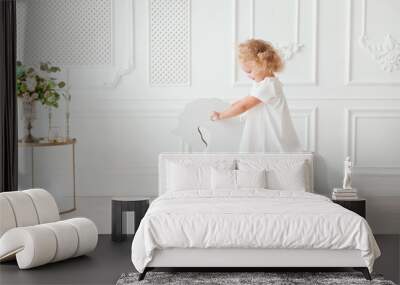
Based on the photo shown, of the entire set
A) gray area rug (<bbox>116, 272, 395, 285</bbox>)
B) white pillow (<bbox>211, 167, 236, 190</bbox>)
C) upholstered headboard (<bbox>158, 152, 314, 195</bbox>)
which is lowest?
gray area rug (<bbox>116, 272, 395, 285</bbox>)

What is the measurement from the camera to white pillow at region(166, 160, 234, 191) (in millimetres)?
6035

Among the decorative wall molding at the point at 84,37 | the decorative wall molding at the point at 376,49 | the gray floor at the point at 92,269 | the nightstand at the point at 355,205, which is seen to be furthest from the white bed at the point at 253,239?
the decorative wall molding at the point at 84,37

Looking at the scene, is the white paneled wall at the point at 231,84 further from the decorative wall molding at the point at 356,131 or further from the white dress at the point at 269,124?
the white dress at the point at 269,124

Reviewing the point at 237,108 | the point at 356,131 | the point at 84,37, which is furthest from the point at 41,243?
the point at 356,131

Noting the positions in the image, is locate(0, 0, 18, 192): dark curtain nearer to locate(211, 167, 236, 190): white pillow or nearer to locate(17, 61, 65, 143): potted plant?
locate(17, 61, 65, 143): potted plant

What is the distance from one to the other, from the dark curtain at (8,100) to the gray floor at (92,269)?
1137 millimetres

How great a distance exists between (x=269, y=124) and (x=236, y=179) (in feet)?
2.68

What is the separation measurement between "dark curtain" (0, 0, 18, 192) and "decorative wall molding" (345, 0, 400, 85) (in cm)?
341

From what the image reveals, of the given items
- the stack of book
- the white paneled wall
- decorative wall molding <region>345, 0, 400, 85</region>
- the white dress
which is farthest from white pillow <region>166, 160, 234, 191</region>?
decorative wall molding <region>345, 0, 400, 85</region>

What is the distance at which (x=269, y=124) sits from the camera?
651 cm

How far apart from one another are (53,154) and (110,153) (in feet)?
2.00

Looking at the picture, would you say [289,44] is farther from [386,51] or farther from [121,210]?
[121,210]

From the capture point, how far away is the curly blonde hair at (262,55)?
261 inches

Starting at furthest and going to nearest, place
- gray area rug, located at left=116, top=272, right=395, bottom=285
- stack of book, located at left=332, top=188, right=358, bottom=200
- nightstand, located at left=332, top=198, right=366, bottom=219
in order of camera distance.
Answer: stack of book, located at left=332, top=188, right=358, bottom=200
nightstand, located at left=332, top=198, right=366, bottom=219
gray area rug, located at left=116, top=272, right=395, bottom=285
